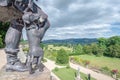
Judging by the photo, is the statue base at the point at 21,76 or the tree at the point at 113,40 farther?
the tree at the point at 113,40

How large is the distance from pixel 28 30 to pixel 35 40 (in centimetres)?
15

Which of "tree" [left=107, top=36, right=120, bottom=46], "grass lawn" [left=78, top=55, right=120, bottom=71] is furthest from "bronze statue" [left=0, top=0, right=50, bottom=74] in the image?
"tree" [left=107, top=36, right=120, bottom=46]

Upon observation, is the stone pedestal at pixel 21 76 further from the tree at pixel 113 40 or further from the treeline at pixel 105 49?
the tree at pixel 113 40

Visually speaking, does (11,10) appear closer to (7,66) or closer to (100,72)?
(7,66)

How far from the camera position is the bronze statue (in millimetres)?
3039

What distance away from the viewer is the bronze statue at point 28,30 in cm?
304

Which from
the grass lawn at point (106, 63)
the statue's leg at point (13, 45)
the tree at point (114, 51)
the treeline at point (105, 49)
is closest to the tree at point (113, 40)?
the treeline at point (105, 49)

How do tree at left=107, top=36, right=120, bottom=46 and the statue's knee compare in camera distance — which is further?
tree at left=107, top=36, right=120, bottom=46

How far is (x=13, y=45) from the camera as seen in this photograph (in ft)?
10.9

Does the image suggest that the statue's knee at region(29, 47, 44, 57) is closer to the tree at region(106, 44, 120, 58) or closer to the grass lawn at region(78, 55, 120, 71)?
the grass lawn at region(78, 55, 120, 71)

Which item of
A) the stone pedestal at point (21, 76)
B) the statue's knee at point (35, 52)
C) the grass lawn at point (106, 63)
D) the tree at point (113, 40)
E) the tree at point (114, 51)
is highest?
the statue's knee at point (35, 52)

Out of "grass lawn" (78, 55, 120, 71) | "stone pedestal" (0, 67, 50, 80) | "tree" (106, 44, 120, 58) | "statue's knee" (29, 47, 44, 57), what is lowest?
"grass lawn" (78, 55, 120, 71)

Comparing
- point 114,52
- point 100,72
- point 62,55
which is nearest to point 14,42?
point 100,72

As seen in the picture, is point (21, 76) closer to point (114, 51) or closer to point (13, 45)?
point (13, 45)
